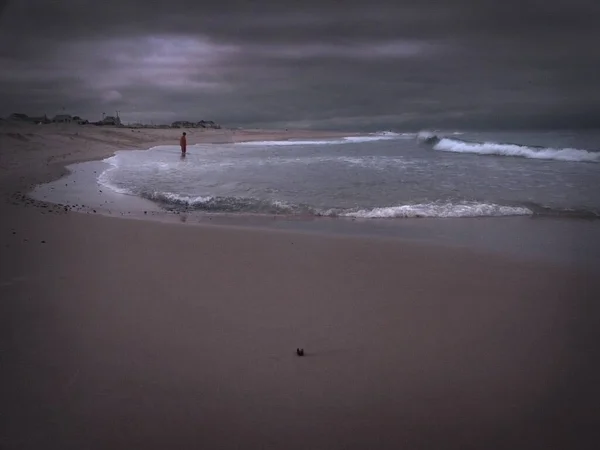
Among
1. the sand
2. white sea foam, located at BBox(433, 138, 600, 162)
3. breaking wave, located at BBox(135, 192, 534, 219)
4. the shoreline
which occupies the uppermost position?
white sea foam, located at BBox(433, 138, 600, 162)

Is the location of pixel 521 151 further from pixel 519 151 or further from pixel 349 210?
pixel 349 210

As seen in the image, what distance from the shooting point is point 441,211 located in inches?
325

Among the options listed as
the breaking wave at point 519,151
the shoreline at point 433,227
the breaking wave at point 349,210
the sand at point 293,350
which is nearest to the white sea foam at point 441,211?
the breaking wave at point 349,210

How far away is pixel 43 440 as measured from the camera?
2443mm

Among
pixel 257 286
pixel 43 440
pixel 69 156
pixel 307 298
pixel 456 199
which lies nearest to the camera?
pixel 43 440

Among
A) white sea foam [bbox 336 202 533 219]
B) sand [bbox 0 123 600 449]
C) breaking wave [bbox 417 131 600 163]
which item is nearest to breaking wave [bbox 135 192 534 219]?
white sea foam [bbox 336 202 533 219]

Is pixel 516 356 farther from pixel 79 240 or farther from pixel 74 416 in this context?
pixel 79 240

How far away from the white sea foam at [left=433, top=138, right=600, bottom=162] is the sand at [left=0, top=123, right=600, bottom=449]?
9090mm

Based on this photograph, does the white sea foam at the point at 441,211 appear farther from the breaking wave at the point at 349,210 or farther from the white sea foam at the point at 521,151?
the white sea foam at the point at 521,151

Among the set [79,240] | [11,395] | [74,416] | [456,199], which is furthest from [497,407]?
[456,199]

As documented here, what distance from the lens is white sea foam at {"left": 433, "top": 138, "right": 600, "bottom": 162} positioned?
500 inches

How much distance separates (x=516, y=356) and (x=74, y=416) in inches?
106

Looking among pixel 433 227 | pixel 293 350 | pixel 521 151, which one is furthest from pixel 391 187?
pixel 521 151

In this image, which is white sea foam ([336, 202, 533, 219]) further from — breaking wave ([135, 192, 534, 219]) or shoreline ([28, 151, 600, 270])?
shoreline ([28, 151, 600, 270])
